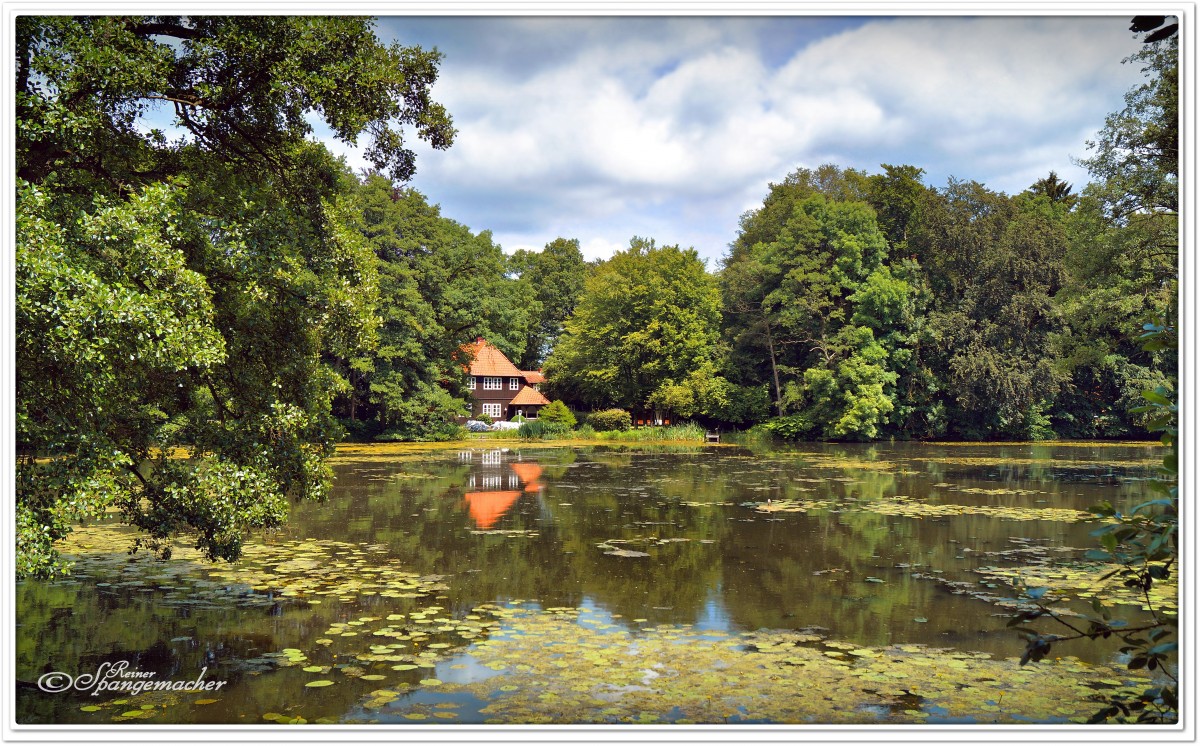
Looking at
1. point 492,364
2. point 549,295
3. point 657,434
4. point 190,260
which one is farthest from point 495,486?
point 549,295

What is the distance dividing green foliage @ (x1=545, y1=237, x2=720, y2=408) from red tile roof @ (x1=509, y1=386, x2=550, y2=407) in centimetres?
819

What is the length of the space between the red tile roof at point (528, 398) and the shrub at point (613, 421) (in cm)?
1155

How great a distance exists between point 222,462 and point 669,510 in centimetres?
1011

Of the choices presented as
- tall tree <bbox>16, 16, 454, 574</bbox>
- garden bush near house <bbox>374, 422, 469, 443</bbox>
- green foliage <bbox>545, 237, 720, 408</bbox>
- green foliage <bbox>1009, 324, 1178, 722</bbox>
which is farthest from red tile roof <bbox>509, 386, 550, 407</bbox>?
green foliage <bbox>1009, 324, 1178, 722</bbox>

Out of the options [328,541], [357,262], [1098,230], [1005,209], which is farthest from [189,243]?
[1005,209]

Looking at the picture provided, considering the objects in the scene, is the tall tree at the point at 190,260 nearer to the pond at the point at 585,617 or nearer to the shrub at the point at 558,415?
the pond at the point at 585,617

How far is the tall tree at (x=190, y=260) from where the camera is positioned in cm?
561

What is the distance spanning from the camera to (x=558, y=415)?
1880 inches

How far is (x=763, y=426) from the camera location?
4653 cm

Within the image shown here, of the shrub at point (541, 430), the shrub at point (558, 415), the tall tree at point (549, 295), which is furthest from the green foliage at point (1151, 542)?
the tall tree at point (549, 295)

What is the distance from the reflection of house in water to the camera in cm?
1555

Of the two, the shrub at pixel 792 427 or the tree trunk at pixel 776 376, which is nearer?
the shrub at pixel 792 427

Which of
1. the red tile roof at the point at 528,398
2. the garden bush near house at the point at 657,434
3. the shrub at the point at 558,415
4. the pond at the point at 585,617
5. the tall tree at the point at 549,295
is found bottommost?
the garden bush near house at the point at 657,434
